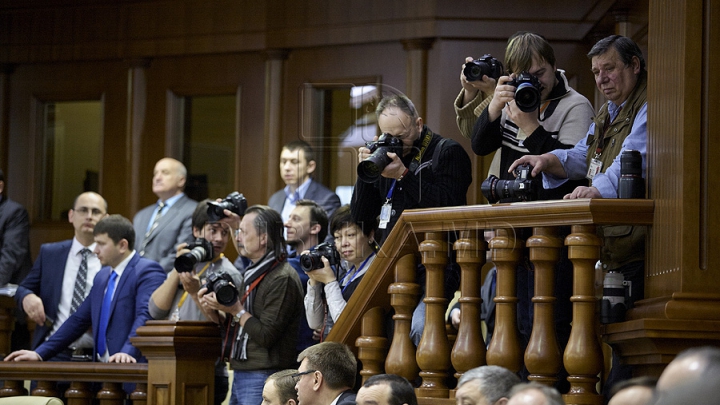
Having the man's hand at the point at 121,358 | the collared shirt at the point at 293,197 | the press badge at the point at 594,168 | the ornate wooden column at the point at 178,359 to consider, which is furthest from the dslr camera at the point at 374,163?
the collared shirt at the point at 293,197

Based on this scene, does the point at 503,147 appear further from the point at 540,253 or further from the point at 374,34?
the point at 374,34

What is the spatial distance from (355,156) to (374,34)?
2941mm

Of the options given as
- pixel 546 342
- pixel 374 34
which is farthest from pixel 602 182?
pixel 374 34

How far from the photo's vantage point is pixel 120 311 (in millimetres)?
5039

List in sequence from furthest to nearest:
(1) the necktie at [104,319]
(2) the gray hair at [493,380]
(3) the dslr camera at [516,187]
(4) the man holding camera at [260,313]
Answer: (1) the necktie at [104,319]
(4) the man holding camera at [260,313]
(3) the dslr camera at [516,187]
(2) the gray hair at [493,380]

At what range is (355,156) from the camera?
4.09 m

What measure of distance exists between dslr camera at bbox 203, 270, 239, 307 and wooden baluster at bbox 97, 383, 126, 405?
0.67m

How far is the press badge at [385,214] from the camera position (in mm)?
3820

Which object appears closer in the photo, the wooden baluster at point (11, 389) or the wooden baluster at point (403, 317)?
the wooden baluster at point (403, 317)

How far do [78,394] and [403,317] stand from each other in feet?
6.20

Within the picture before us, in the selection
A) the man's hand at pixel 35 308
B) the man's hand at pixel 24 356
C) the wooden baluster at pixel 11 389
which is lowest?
the wooden baluster at pixel 11 389

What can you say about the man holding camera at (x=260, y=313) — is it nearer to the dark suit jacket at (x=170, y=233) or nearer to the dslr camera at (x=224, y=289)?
the dslr camera at (x=224, y=289)

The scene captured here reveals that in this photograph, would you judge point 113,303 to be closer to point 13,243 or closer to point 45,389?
point 45,389

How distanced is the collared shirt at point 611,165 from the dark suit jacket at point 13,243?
13.0ft
